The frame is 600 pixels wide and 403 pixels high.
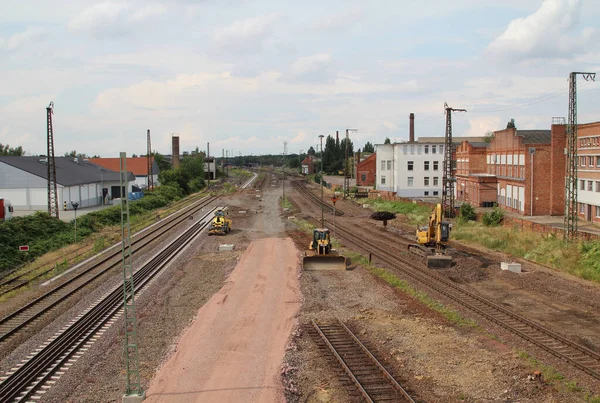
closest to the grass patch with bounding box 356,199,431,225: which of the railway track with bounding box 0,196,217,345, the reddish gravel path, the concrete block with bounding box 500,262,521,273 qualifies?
the concrete block with bounding box 500,262,521,273

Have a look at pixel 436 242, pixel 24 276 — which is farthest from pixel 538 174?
pixel 24 276

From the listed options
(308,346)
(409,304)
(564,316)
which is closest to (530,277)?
(564,316)

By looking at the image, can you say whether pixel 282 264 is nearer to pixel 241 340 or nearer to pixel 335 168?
pixel 241 340

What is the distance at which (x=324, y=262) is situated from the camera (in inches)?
1101

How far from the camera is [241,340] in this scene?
54.0 ft

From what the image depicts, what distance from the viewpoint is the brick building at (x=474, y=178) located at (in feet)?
186

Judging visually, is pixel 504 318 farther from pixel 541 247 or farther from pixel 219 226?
pixel 219 226

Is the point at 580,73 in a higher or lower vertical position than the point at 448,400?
higher

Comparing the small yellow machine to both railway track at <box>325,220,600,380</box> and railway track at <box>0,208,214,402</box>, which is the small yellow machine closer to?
railway track at <box>325,220,600,380</box>

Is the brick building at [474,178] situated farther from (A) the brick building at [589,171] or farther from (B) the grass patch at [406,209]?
(A) the brick building at [589,171]

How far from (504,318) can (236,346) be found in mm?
9243

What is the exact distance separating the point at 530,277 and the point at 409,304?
A: 7.98 meters

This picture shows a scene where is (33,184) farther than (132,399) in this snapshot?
Yes

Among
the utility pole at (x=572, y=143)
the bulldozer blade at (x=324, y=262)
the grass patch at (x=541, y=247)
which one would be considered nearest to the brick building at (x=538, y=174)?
the grass patch at (x=541, y=247)
